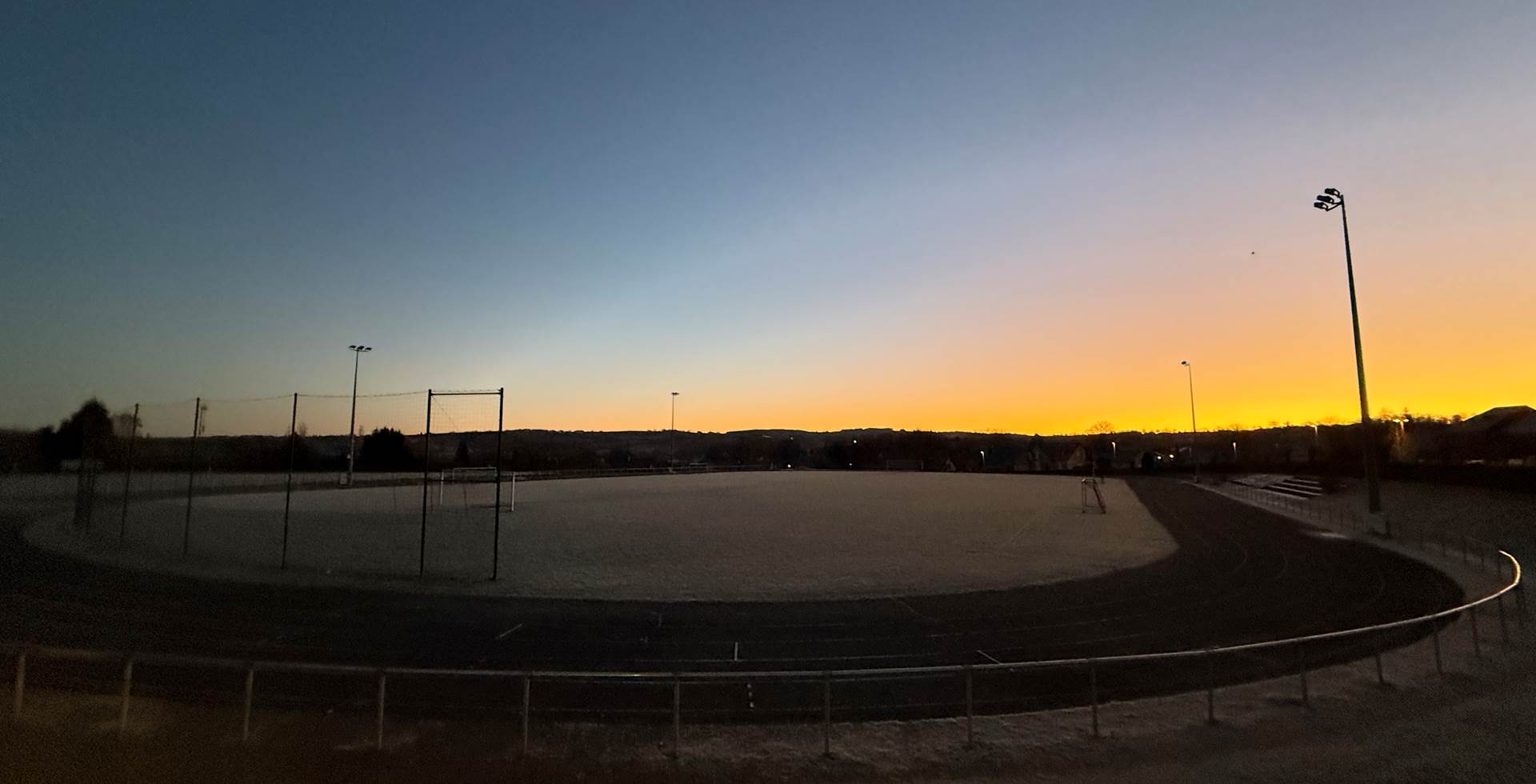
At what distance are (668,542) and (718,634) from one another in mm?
12872

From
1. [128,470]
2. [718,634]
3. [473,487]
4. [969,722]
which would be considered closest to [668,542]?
[718,634]

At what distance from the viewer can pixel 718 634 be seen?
41.3 feet

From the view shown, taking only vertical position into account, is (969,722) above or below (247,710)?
below

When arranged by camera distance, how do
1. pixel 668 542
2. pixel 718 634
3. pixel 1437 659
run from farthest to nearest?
pixel 668 542 < pixel 718 634 < pixel 1437 659

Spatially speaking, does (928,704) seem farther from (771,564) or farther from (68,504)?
(68,504)


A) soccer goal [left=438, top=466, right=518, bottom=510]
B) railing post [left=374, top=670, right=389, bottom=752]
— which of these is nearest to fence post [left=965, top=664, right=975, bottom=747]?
railing post [left=374, top=670, right=389, bottom=752]

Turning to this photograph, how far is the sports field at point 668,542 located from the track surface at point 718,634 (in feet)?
6.35

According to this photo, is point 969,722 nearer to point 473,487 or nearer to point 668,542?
point 668,542

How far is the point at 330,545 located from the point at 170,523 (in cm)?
597

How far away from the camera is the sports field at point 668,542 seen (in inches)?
703

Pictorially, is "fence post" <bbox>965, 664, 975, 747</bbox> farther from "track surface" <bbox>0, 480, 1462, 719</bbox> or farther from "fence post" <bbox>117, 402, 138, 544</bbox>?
"fence post" <bbox>117, 402, 138, 544</bbox>

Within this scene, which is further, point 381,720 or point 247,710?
point 247,710

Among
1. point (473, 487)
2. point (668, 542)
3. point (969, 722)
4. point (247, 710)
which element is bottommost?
point (668, 542)

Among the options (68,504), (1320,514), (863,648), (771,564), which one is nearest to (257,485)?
(68,504)
